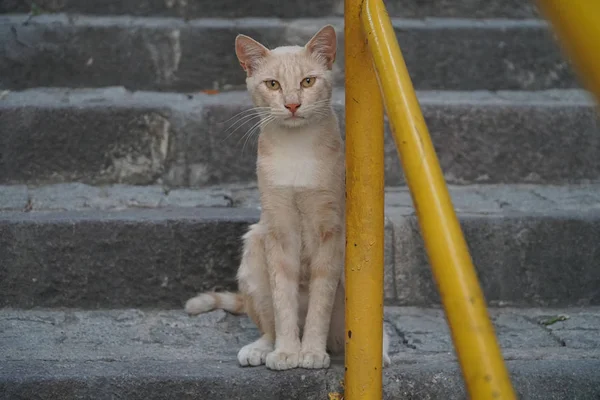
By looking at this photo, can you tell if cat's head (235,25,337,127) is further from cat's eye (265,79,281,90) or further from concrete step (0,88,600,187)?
concrete step (0,88,600,187)

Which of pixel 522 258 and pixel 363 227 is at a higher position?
pixel 363 227

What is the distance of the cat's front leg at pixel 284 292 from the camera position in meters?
2.44

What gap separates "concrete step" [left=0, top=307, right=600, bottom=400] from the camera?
92.5 inches

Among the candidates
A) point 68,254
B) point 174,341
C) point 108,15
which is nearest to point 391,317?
point 174,341

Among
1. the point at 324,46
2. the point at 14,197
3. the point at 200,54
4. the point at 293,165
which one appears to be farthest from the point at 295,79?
the point at 200,54

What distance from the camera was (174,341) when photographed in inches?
109

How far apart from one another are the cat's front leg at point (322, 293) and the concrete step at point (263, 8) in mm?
2120

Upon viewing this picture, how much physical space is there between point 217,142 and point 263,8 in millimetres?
1073

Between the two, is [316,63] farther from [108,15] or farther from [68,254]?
[108,15]

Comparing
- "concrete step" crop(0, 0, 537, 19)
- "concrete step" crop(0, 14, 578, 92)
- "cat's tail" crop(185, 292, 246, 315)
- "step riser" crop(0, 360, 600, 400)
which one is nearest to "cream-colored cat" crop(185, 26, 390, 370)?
"step riser" crop(0, 360, 600, 400)

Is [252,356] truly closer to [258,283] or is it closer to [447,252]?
[258,283]

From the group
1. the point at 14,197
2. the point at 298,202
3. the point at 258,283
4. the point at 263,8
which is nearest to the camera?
the point at 298,202

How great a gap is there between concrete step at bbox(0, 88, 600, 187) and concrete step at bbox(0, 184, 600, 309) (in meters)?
0.44

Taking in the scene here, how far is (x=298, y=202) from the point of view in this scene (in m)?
2.59
